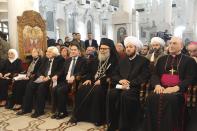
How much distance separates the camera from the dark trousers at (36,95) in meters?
5.51

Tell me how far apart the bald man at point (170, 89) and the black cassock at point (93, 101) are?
97cm

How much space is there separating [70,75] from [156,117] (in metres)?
2.34

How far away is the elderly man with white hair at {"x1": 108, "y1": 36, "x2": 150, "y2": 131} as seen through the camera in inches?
163

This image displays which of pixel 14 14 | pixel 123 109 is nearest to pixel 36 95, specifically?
pixel 123 109

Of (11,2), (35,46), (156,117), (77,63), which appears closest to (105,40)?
(77,63)

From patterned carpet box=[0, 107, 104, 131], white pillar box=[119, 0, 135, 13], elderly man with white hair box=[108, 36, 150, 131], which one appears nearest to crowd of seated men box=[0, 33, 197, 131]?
elderly man with white hair box=[108, 36, 150, 131]

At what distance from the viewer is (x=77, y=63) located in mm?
5590

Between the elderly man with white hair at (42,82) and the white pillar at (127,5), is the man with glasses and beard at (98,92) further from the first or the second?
the white pillar at (127,5)

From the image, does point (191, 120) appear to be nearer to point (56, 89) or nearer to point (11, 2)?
point (56, 89)

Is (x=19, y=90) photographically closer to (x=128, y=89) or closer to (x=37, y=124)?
(x=37, y=124)

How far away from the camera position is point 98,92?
15.8 ft

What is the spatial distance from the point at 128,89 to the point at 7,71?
368 cm

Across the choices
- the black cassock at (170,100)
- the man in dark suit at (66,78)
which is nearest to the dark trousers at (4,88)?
the man in dark suit at (66,78)

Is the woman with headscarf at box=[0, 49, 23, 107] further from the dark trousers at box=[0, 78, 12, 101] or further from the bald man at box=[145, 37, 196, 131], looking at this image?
the bald man at box=[145, 37, 196, 131]
